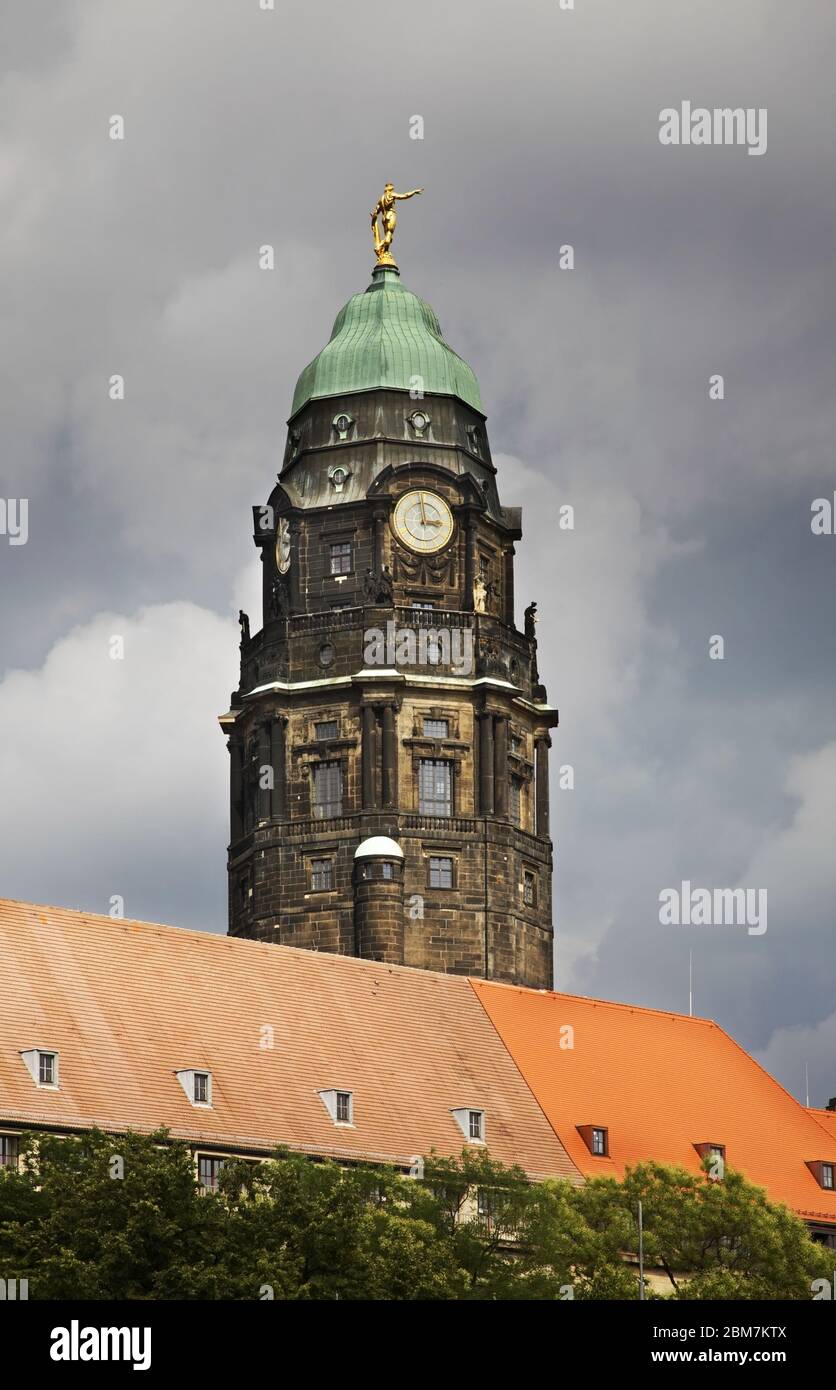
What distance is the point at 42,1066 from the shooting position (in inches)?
2566

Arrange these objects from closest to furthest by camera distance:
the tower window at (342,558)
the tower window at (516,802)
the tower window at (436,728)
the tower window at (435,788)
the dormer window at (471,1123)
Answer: the dormer window at (471,1123) < the tower window at (435,788) < the tower window at (436,728) < the tower window at (516,802) < the tower window at (342,558)

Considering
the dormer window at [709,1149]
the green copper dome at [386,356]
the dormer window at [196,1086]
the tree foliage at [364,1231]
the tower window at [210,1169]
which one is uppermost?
the green copper dome at [386,356]

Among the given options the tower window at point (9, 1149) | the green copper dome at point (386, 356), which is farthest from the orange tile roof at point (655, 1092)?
the green copper dome at point (386, 356)

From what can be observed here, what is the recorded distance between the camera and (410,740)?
8869cm

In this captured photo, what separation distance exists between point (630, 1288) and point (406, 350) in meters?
42.5

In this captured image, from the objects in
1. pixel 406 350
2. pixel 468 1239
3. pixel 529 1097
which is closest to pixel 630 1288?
pixel 468 1239

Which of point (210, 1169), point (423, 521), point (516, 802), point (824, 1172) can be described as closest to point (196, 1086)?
point (210, 1169)

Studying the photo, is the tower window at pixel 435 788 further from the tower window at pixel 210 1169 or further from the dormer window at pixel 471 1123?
the tower window at pixel 210 1169

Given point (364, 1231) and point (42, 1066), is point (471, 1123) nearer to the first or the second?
point (42, 1066)

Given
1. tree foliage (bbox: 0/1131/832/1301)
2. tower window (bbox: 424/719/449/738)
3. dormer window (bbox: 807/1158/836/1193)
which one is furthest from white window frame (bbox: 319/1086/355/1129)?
tower window (bbox: 424/719/449/738)

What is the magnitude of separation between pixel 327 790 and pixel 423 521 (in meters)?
10.3

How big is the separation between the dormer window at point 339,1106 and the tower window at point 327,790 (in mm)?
18214

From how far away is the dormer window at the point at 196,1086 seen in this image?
67562mm
